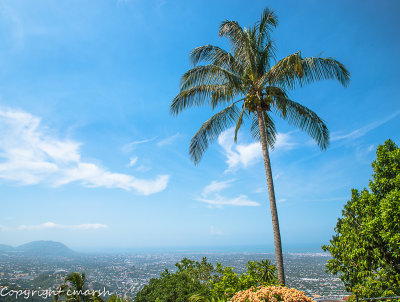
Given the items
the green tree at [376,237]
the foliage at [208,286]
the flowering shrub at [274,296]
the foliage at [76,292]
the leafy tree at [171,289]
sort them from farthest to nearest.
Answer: the foliage at [76,292]
the leafy tree at [171,289]
the foliage at [208,286]
the green tree at [376,237]
the flowering shrub at [274,296]

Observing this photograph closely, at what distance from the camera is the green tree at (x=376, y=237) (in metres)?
5.77

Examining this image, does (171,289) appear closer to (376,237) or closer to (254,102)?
(376,237)

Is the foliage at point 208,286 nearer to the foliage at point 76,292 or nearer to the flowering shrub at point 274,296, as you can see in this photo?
the flowering shrub at point 274,296

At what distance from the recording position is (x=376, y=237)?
6.20 metres

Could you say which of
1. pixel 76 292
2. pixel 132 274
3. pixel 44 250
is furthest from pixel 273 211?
pixel 44 250

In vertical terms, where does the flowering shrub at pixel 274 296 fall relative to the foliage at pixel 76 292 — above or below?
above

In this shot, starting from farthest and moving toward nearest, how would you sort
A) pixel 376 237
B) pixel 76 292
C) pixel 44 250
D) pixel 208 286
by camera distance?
Answer: pixel 44 250 < pixel 76 292 < pixel 208 286 < pixel 376 237

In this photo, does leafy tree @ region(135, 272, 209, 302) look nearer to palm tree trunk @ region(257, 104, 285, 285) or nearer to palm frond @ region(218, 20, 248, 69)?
palm tree trunk @ region(257, 104, 285, 285)

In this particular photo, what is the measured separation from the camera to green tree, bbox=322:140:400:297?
227 inches

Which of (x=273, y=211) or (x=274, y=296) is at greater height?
(x=273, y=211)

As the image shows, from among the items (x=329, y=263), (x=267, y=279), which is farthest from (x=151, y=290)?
(x=329, y=263)

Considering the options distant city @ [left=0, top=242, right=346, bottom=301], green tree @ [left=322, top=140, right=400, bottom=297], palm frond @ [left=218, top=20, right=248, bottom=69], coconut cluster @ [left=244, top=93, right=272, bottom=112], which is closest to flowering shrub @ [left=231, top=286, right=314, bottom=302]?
distant city @ [left=0, top=242, right=346, bottom=301]

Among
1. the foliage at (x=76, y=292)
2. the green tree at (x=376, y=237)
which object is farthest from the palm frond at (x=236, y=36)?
the foliage at (x=76, y=292)

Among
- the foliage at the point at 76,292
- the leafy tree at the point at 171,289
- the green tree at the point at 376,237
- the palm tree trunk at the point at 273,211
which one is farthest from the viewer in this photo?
the foliage at the point at 76,292
